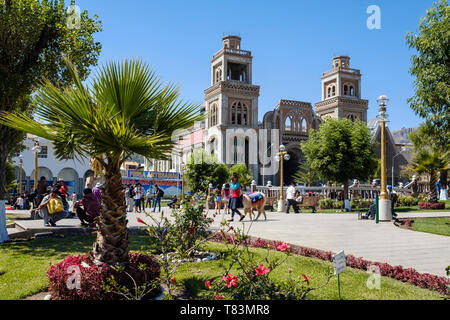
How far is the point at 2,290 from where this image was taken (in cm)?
490

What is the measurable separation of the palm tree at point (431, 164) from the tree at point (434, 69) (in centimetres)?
1200

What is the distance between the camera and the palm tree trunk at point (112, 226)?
4375 mm

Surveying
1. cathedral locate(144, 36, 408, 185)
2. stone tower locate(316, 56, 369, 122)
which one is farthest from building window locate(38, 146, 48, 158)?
stone tower locate(316, 56, 369, 122)

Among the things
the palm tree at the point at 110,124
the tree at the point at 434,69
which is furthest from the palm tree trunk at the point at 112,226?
the tree at the point at 434,69

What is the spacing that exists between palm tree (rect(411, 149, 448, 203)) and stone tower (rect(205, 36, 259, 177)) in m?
29.7

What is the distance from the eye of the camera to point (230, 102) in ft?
178

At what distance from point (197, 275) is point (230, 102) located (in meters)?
49.7

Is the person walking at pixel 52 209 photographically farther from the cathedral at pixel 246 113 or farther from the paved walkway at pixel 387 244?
the cathedral at pixel 246 113

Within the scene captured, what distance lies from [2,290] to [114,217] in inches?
78.7

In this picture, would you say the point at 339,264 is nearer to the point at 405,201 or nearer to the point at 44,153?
the point at 405,201

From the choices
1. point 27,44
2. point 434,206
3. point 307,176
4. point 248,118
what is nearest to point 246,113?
point 248,118

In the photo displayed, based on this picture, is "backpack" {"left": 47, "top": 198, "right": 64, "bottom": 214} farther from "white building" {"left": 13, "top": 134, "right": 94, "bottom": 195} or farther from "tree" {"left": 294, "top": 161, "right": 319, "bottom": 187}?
"white building" {"left": 13, "top": 134, "right": 94, "bottom": 195}

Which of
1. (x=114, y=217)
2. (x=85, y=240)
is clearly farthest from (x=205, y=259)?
(x=85, y=240)
